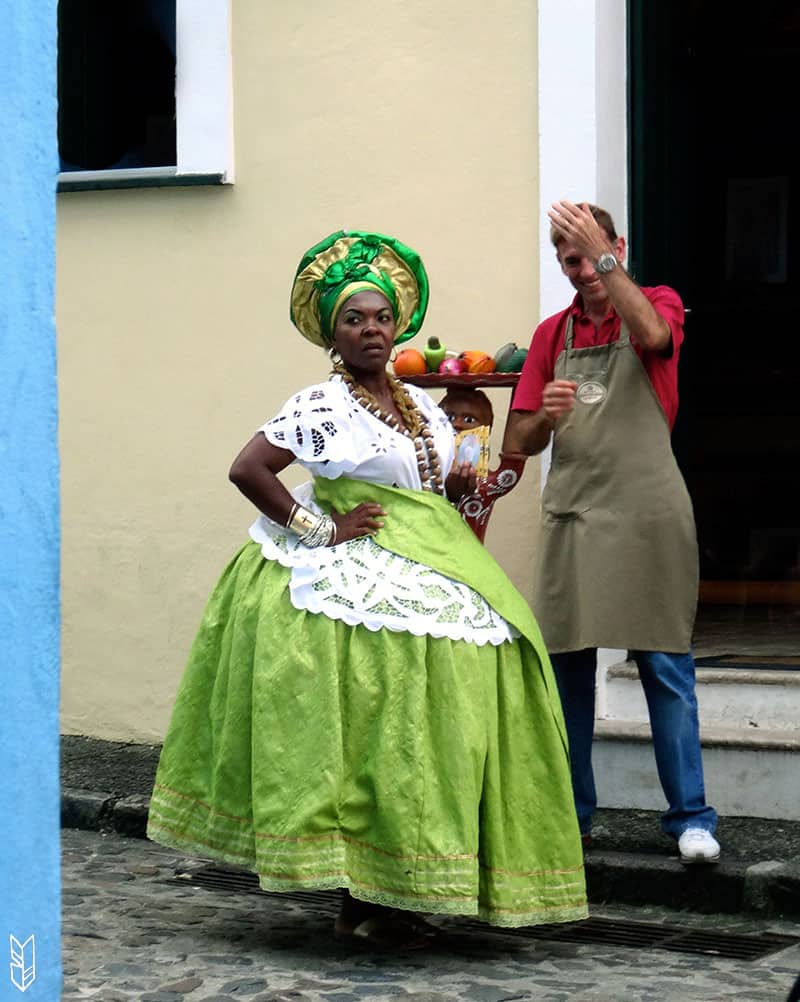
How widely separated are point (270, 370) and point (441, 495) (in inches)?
83.7

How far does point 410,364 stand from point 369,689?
1416 mm

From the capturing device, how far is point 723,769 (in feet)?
22.9

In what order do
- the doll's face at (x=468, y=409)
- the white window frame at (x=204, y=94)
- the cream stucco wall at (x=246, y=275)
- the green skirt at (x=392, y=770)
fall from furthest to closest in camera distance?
1. the white window frame at (x=204, y=94)
2. the cream stucco wall at (x=246, y=275)
3. the doll's face at (x=468, y=409)
4. the green skirt at (x=392, y=770)

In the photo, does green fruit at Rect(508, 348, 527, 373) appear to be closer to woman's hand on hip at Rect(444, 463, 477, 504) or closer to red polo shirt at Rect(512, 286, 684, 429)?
red polo shirt at Rect(512, 286, 684, 429)

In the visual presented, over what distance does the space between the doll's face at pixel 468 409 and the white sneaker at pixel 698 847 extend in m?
1.39

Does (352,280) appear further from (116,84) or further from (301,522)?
(116,84)

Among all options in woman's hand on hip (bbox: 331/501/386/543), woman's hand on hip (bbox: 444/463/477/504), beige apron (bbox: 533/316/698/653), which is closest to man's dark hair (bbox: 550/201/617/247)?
beige apron (bbox: 533/316/698/653)

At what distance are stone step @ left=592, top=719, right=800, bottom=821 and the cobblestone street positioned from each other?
2.32ft

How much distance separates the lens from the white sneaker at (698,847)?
6.31m

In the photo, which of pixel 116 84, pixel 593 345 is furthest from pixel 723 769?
pixel 116 84

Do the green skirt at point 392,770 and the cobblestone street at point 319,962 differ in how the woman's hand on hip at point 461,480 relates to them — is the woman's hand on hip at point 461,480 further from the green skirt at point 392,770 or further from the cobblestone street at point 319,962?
the cobblestone street at point 319,962

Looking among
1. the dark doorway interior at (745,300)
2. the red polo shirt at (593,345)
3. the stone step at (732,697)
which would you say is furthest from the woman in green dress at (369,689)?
the dark doorway interior at (745,300)

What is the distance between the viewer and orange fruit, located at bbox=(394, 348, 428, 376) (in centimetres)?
675

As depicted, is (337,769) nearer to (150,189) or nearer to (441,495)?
(441,495)
